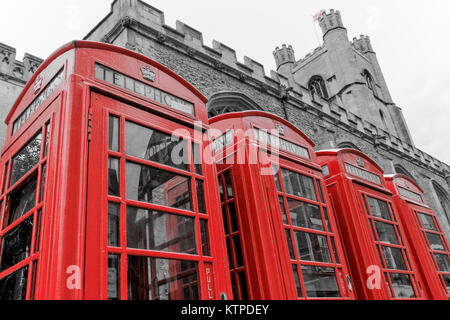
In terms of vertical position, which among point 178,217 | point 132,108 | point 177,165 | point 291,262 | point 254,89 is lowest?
point 291,262

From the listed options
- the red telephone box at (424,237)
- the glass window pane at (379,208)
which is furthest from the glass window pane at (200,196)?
the red telephone box at (424,237)

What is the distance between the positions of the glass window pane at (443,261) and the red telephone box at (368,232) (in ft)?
3.80

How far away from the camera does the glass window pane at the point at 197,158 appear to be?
3.06 m

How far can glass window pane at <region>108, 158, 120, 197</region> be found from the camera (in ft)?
7.88

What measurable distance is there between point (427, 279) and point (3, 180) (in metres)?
5.81

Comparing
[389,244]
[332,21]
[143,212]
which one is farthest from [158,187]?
[332,21]

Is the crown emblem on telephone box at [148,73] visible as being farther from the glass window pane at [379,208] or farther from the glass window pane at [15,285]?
the glass window pane at [379,208]

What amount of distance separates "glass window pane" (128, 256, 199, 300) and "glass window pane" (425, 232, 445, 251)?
5.42m

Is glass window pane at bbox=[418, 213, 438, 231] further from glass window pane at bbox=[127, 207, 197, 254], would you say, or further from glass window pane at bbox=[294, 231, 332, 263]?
glass window pane at bbox=[127, 207, 197, 254]

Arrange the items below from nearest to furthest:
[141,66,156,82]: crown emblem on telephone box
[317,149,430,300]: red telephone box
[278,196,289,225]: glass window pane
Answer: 1. [141,66,156,82]: crown emblem on telephone box
2. [278,196,289,225]: glass window pane
3. [317,149,430,300]: red telephone box

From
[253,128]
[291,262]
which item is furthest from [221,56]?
[291,262]

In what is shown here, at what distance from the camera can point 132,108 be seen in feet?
9.32

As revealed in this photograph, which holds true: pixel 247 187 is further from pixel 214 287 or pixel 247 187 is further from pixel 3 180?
pixel 3 180

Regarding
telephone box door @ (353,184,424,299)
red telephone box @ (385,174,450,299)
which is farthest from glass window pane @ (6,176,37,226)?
red telephone box @ (385,174,450,299)
